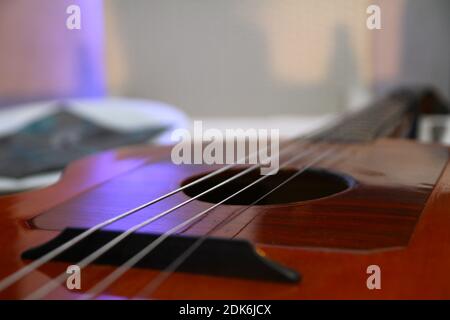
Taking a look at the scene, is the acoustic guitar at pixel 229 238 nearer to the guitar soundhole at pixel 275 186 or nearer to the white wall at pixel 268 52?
the guitar soundhole at pixel 275 186

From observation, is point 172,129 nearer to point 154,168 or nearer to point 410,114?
point 410,114

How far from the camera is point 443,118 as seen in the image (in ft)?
4.58

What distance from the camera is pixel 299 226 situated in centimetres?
40

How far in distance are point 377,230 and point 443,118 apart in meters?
1.12

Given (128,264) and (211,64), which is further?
(211,64)

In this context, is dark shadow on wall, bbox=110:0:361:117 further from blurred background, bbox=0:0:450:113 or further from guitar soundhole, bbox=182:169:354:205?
guitar soundhole, bbox=182:169:354:205

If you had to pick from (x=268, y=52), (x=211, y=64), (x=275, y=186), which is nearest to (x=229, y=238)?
(x=275, y=186)

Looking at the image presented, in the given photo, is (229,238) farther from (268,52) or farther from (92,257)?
(268,52)

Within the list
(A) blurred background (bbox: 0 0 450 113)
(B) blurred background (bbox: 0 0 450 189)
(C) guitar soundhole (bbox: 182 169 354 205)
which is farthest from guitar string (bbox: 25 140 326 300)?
(A) blurred background (bbox: 0 0 450 113)

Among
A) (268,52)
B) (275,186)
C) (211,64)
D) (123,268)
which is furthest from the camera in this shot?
(211,64)

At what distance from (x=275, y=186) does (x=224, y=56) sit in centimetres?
130

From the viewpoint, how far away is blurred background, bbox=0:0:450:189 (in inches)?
66.6

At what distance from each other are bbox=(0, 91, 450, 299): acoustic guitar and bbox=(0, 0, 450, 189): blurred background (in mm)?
986
